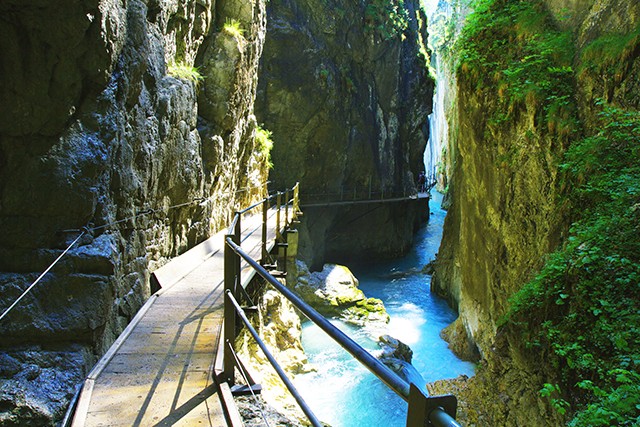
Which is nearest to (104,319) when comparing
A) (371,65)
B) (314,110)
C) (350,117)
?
(314,110)

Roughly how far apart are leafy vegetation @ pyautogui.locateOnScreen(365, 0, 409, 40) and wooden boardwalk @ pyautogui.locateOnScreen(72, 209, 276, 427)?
20670mm

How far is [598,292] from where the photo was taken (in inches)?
154

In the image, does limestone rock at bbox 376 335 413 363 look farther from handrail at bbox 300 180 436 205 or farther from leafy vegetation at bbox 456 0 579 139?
handrail at bbox 300 180 436 205

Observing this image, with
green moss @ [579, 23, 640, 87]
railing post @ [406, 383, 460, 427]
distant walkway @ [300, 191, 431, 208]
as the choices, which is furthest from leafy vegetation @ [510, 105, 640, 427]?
distant walkway @ [300, 191, 431, 208]

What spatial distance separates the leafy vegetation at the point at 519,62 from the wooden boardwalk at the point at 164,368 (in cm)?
503

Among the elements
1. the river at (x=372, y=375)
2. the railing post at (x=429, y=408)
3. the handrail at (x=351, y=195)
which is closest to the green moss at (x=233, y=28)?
the river at (x=372, y=375)

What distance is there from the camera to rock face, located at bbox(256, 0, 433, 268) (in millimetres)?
20281

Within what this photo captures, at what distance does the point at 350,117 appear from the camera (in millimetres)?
22750

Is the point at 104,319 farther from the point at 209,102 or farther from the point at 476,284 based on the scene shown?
the point at 476,284

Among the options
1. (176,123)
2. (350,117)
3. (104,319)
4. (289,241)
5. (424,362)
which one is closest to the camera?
(104,319)

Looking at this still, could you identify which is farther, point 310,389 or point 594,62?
point 310,389

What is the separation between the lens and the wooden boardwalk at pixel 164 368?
8.86ft

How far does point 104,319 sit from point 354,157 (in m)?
20.1

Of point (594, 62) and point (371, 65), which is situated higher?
point (371, 65)
